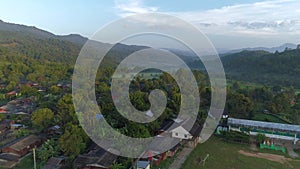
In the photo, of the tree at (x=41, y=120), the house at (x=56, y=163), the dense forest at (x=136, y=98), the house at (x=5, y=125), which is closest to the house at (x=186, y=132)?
the dense forest at (x=136, y=98)

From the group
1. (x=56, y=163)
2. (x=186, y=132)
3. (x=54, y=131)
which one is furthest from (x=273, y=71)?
(x=56, y=163)

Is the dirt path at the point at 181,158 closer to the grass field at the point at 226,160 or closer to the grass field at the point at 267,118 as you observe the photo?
the grass field at the point at 226,160

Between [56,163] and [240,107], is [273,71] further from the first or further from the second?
[56,163]

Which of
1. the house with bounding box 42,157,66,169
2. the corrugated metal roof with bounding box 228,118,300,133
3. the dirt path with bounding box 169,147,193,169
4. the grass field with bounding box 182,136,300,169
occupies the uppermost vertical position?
the house with bounding box 42,157,66,169

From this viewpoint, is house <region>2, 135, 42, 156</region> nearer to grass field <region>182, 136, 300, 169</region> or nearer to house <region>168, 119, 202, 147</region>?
house <region>168, 119, 202, 147</region>

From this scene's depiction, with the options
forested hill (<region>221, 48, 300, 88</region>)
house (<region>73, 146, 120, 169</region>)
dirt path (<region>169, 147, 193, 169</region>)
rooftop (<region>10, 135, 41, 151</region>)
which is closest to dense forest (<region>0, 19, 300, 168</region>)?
forested hill (<region>221, 48, 300, 88</region>)
